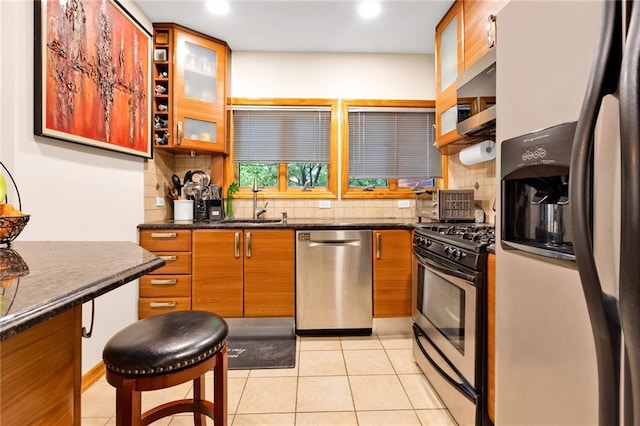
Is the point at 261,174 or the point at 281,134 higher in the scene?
the point at 281,134

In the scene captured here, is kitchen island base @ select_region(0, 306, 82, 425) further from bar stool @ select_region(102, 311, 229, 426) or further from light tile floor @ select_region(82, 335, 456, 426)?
light tile floor @ select_region(82, 335, 456, 426)

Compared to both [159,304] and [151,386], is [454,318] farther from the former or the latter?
[159,304]

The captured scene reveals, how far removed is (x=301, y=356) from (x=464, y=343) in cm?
122

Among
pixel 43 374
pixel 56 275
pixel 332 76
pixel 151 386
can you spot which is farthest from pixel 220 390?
pixel 332 76

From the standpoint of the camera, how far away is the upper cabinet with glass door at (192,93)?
2.63 metres

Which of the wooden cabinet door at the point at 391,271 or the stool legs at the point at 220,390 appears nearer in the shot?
the stool legs at the point at 220,390

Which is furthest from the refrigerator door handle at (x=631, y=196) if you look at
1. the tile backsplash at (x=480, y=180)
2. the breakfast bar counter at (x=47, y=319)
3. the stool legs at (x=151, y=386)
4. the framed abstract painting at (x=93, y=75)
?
the framed abstract painting at (x=93, y=75)

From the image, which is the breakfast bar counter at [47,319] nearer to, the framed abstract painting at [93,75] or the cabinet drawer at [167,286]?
the framed abstract painting at [93,75]

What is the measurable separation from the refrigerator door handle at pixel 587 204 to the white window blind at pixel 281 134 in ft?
8.53

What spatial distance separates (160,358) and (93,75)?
1879mm

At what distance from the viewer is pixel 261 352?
229 centimetres

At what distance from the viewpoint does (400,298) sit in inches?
99.1

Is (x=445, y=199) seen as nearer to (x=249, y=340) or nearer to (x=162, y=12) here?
(x=249, y=340)

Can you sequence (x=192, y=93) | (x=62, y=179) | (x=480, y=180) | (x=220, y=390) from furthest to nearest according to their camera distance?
1. (x=192, y=93)
2. (x=480, y=180)
3. (x=62, y=179)
4. (x=220, y=390)
